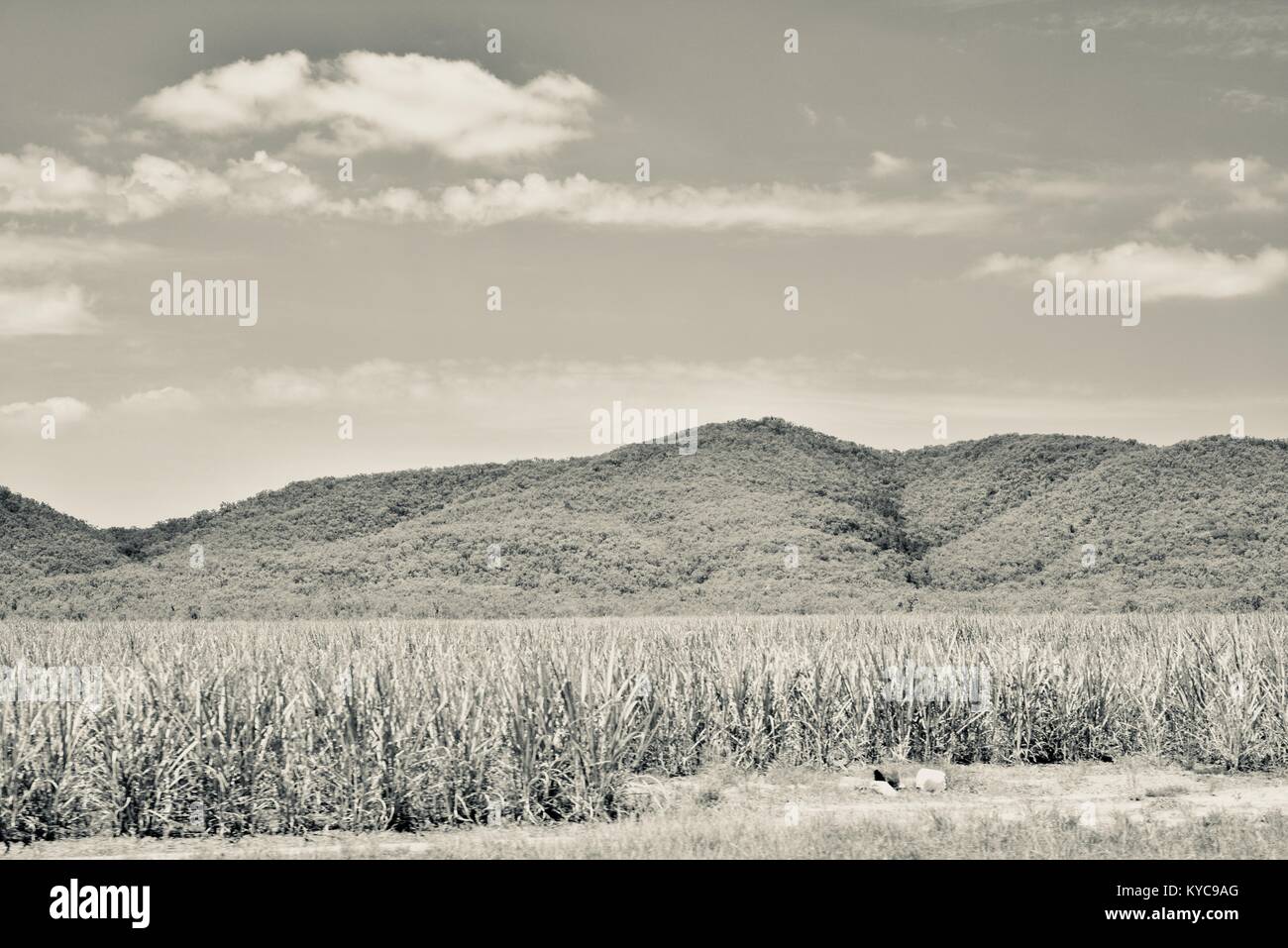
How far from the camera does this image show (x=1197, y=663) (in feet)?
54.0

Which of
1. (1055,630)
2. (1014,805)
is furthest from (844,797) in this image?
(1055,630)

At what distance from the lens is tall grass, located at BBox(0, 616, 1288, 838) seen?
34.7ft

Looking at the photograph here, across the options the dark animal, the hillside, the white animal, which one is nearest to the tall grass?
the dark animal

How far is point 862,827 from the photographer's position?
9750 millimetres

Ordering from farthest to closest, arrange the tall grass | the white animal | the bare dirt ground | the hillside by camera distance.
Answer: the hillside, the white animal, the tall grass, the bare dirt ground

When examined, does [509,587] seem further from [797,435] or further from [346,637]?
[797,435]

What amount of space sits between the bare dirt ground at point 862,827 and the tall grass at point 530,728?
0.40 meters

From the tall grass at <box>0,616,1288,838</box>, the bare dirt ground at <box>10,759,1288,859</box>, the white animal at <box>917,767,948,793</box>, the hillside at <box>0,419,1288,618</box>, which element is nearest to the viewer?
the bare dirt ground at <box>10,759,1288,859</box>

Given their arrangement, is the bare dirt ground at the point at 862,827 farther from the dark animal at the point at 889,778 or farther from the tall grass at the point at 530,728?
the tall grass at the point at 530,728

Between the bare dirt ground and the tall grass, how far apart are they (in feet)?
1.31

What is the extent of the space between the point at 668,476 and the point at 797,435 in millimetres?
15067

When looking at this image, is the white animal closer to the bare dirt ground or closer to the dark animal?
the bare dirt ground

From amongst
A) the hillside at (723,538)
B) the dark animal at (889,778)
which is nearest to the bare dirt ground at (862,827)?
the dark animal at (889,778)
